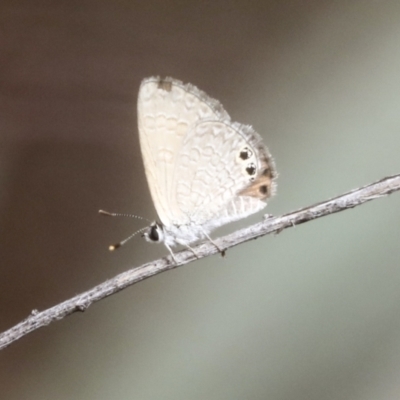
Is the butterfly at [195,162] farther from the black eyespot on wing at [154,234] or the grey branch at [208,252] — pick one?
the grey branch at [208,252]

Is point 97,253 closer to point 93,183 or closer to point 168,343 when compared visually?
point 93,183

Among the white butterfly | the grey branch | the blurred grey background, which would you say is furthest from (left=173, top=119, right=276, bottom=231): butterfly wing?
the blurred grey background

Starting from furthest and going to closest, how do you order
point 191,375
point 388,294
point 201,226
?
point 191,375 < point 388,294 < point 201,226

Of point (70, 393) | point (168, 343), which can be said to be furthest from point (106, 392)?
point (168, 343)

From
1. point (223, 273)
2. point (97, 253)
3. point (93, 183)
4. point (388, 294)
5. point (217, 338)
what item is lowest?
point (388, 294)

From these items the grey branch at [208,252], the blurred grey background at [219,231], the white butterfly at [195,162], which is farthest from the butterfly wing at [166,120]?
the blurred grey background at [219,231]

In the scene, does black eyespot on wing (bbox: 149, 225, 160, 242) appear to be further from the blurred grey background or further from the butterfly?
the blurred grey background
